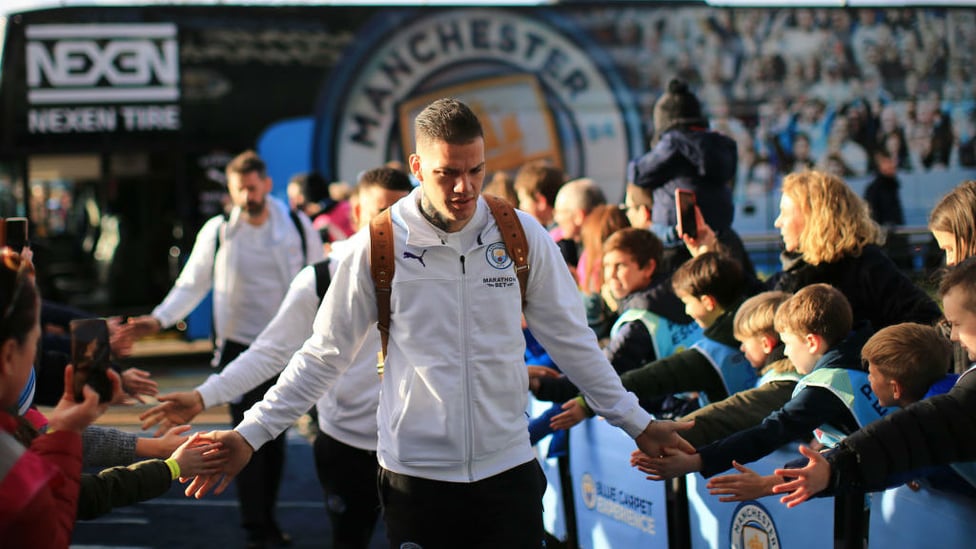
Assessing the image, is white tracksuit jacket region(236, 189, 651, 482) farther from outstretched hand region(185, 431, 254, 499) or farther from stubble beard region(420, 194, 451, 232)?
outstretched hand region(185, 431, 254, 499)

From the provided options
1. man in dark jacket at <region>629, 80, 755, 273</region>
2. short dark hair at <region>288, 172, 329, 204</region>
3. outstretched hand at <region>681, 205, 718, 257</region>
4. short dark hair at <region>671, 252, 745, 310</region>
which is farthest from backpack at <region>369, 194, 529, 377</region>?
short dark hair at <region>288, 172, 329, 204</region>

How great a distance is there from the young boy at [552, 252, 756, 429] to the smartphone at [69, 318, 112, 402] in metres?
1.90

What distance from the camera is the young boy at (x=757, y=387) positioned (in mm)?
4020

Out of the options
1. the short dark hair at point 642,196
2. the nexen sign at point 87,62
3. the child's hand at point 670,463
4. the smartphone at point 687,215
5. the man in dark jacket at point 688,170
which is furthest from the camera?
the nexen sign at point 87,62

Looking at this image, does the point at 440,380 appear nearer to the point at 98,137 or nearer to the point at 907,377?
the point at 907,377

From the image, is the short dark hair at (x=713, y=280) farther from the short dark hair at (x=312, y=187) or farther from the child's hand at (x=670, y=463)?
the short dark hair at (x=312, y=187)

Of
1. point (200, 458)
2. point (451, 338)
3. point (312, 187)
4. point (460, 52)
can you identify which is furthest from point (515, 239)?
point (460, 52)

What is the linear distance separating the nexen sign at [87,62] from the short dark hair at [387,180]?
9.66 meters

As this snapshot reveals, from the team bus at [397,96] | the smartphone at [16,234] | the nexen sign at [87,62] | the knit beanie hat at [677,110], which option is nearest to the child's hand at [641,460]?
the smartphone at [16,234]

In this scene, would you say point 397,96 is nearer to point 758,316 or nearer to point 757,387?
point 758,316

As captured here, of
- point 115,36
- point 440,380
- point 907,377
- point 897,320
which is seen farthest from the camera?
point 115,36

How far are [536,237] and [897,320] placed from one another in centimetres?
186

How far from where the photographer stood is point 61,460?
2.68m

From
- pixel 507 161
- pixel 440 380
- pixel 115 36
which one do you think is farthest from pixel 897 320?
pixel 115 36
